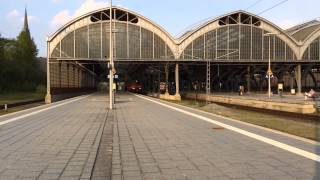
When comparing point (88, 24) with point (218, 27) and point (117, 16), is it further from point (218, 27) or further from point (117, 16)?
point (218, 27)

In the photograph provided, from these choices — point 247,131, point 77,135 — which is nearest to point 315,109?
point 247,131

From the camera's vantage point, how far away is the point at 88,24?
86250 mm

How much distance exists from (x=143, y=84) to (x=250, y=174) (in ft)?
441

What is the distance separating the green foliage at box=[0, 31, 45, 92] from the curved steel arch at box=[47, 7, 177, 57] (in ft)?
64.9

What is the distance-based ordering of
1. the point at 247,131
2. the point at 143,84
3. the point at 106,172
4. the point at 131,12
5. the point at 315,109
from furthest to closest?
the point at 143,84
the point at 131,12
the point at 315,109
the point at 247,131
the point at 106,172

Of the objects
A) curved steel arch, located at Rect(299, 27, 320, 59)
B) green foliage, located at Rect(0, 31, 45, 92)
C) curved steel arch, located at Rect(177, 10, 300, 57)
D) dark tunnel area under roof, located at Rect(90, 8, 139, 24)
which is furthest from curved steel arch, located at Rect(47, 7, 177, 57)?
curved steel arch, located at Rect(299, 27, 320, 59)

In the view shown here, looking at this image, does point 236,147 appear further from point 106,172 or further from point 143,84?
point 143,84

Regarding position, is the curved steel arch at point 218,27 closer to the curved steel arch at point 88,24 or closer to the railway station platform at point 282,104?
the curved steel arch at point 88,24

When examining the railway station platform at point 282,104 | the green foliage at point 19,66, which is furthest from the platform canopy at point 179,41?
Answer: the green foliage at point 19,66

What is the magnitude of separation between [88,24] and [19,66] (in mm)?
Result: 32956

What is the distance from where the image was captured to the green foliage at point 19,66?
343ft

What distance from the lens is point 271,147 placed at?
12773mm

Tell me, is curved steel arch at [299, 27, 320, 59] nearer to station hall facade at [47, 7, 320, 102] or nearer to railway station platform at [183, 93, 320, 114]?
station hall facade at [47, 7, 320, 102]

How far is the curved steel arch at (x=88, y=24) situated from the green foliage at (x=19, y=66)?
1979 cm
